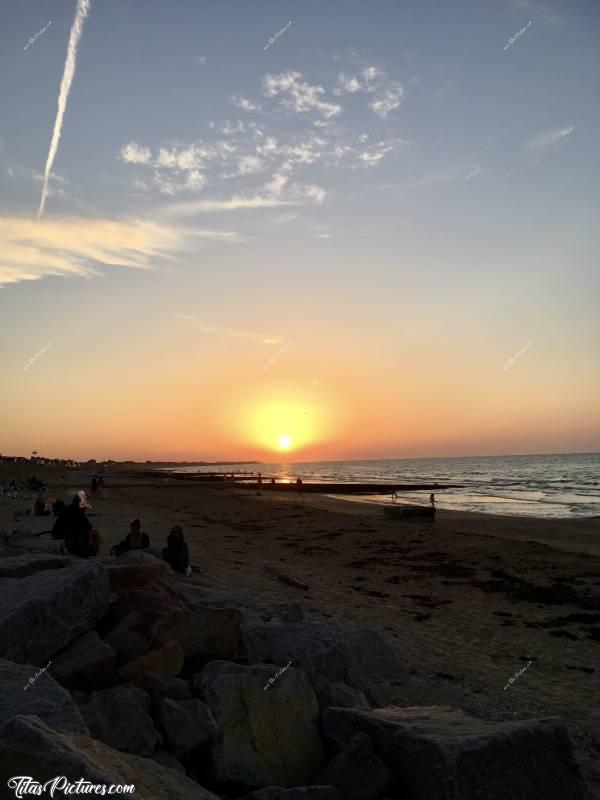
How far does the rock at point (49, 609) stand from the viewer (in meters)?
5.75

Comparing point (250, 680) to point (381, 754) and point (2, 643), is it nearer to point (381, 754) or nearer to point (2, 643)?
point (381, 754)

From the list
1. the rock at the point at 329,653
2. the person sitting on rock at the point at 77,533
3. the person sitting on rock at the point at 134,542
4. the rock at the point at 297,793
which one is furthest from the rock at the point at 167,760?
the person sitting on rock at the point at 134,542

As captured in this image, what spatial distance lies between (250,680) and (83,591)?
2373mm

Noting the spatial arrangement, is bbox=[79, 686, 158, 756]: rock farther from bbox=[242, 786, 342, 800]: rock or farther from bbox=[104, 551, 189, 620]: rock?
bbox=[104, 551, 189, 620]: rock

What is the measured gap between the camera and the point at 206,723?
4.96m

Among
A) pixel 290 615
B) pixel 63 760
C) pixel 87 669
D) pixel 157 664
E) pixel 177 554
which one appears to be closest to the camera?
pixel 63 760

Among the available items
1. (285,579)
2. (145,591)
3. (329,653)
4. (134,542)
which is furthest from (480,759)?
(134,542)

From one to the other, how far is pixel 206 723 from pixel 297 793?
1133mm

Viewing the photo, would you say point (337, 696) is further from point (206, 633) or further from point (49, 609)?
point (49, 609)

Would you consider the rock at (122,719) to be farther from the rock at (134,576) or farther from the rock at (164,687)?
the rock at (134,576)

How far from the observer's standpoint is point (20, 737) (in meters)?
3.17

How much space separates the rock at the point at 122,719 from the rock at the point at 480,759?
2097 millimetres

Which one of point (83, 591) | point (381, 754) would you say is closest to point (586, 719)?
point (381, 754)

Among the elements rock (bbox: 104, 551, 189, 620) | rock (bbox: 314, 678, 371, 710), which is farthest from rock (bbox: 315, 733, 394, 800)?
rock (bbox: 104, 551, 189, 620)
